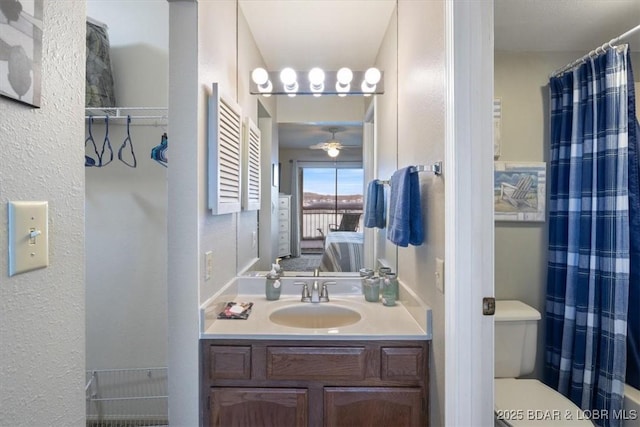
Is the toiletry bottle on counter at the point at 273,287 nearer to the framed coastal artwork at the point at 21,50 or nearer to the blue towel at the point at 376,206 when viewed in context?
the blue towel at the point at 376,206

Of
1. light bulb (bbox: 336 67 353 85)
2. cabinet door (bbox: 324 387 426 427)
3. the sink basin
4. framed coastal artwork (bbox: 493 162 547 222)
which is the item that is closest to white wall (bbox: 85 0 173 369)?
the sink basin

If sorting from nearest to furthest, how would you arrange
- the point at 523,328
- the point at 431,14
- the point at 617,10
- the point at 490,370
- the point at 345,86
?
1. the point at 490,370
2. the point at 431,14
3. the point at 617,10
4. the point at 523,328
5. the point at 345,86

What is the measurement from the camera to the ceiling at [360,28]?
1.78 meters

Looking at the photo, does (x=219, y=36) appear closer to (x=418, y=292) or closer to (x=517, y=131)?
(x=418, y=292)

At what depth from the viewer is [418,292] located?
151 cm

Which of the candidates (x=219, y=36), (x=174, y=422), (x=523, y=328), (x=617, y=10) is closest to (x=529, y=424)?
(x=523, y=328)

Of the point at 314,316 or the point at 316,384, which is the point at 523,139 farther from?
the point at 316,384

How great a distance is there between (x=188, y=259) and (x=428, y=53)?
4.25ft

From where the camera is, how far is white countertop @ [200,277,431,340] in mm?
1378

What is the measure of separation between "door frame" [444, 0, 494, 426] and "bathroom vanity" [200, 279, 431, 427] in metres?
0.26

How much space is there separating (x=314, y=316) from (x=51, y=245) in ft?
4.56

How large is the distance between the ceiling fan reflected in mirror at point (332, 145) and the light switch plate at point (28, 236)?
1690 millimetres

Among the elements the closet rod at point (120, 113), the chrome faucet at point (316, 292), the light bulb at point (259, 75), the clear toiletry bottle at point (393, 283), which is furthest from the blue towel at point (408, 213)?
the closet rod at point (120, 113)

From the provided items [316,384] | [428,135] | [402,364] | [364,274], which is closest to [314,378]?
[316,384]
